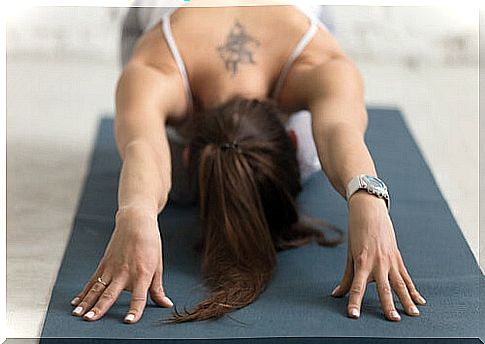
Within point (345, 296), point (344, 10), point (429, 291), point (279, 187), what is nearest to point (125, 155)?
point (279, 187)

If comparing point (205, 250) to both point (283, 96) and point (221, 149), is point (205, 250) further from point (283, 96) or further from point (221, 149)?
point (283, 96)

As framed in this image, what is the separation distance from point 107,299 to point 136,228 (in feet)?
0.39

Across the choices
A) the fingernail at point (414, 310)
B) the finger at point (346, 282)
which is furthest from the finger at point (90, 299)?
the fingernail at point (414, 310)

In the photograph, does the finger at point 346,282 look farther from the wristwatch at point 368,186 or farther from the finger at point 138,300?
the finger at point 138,300

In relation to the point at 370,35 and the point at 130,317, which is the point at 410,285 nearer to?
the point at 130,317

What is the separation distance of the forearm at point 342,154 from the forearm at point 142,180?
11.2 inches

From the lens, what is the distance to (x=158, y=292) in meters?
1.62

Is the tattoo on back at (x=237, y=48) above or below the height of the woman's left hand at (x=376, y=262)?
above

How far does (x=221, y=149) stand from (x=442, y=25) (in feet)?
6.15

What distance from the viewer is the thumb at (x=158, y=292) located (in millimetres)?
1608

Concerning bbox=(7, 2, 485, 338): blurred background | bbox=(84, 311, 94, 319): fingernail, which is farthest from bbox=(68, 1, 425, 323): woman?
bbox=(7, 2, 485, 338): blurred background

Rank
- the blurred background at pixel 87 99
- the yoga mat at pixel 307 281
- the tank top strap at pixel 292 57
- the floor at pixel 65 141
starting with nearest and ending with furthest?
the yoga mat at pixel 307 281 < the floor at pixel 65 141 < the blurred background at pixel 87 99 < the tank top strap at pixel 292 57

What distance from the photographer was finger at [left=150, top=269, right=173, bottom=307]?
1610 millimetres

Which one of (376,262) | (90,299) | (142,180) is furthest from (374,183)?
(90,299)
